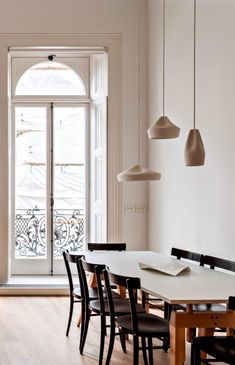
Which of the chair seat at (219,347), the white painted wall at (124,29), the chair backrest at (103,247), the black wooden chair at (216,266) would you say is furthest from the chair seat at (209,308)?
the white painted wall at (124,29)

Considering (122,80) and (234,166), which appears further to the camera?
(122,80)

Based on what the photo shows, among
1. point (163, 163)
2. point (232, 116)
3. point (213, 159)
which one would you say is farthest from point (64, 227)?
point (232, 116)

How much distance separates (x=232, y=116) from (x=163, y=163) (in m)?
2.03

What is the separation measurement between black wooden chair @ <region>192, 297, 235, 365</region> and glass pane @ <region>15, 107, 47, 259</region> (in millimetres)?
4931

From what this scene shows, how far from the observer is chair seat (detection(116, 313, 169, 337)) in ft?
11.6

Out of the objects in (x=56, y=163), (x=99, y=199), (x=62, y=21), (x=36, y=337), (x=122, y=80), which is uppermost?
(x=62, y=21)

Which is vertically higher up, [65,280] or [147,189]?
[147,189]

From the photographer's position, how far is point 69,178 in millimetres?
7863

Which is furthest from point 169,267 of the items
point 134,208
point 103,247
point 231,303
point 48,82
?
point 48,82

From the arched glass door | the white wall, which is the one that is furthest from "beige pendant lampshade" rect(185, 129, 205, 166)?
the arched glass door

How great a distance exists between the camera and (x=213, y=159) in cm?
503

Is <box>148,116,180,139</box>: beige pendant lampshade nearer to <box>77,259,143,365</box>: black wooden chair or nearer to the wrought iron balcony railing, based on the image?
<box>77,259,143,365</box>: black wooden chair

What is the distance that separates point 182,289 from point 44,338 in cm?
199

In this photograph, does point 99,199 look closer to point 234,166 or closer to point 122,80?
point 122,80
